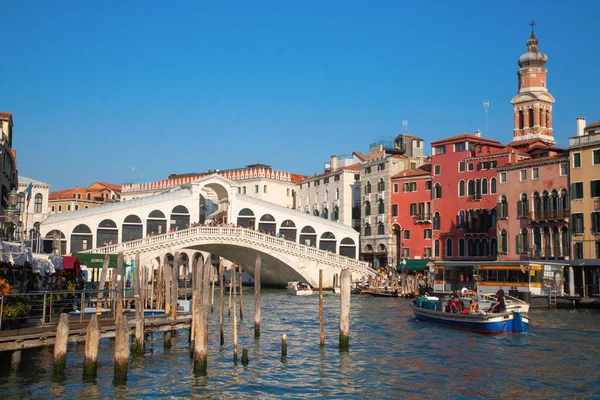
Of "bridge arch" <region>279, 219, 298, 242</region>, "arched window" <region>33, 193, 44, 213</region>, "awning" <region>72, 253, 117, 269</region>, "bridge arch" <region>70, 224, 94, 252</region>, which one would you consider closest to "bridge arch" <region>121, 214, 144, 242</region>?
"bridge arch" <region>70, 224, 94, 252</region>

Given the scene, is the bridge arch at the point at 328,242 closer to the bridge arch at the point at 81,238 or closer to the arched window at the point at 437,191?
the arched window at the point at 437,191

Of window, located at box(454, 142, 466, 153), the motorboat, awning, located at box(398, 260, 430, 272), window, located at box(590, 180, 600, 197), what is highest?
window, located at box(454, 142, 466, 153)

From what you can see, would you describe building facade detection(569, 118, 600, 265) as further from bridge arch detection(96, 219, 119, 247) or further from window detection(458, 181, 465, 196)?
bridge arch detection(96, 219, 119, 247)

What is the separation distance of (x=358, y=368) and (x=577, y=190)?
841 inches

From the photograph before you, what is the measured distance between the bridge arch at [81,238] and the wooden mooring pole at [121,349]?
2685 centimetres

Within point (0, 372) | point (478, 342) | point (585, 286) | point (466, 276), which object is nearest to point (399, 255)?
point (466, 276)

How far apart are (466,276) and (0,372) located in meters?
24.2

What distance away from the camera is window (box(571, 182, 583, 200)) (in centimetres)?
3322

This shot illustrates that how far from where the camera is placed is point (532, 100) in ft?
155

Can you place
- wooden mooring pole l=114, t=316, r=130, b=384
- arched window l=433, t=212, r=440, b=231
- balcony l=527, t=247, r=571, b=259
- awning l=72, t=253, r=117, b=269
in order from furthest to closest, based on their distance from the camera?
arched window l=433, t=212, r=440, b=231
balcony l=527, t=247, r=571, b=259
awning l=72, t=253, r=117, b=269
wooden mooring pole l=114, t=316, r=130, b=384

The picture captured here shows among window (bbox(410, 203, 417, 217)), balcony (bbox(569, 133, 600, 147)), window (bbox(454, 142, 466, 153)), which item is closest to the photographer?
balcony (bbox(569, 133, 600, 147))

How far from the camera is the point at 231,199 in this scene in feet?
146

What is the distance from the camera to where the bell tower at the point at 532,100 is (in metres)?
47.1

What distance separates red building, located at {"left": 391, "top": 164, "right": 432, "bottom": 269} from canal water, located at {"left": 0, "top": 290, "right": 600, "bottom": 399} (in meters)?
20.6
